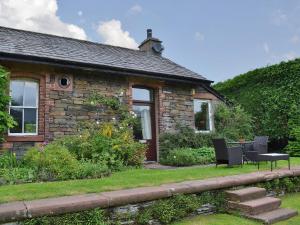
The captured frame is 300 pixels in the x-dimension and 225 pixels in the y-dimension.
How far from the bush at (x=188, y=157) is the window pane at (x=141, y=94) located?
242cm

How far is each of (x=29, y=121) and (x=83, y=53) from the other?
3471 mm

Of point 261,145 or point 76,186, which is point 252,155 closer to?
point 261,145

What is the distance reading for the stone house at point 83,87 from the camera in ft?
33.2

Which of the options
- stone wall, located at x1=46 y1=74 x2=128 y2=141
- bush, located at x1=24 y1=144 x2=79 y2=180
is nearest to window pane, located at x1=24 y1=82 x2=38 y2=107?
stone wall, located at x1=46 y1=74 x2=128 y2=141

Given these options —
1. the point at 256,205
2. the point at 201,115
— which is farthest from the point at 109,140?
the point at 201,115

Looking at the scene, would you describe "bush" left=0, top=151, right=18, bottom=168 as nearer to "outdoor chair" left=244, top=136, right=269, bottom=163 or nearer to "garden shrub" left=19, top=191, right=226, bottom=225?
"garden shrub" left=19, top=191, right=226, bottom=225

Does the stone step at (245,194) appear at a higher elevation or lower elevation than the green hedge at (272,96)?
A: lower

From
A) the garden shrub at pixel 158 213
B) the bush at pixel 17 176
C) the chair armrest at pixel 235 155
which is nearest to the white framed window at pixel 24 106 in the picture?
the bush at pixel 17 176

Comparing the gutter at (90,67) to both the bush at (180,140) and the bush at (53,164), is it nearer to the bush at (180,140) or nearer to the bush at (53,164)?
the bush at (180,140)

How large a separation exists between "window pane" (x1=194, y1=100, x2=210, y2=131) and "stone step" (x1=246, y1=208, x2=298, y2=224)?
8.22 metres

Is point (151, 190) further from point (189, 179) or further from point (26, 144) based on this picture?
point (26, 144)

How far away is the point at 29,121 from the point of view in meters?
10.2

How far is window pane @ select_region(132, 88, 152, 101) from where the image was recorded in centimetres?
1256

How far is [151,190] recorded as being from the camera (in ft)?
19.1
